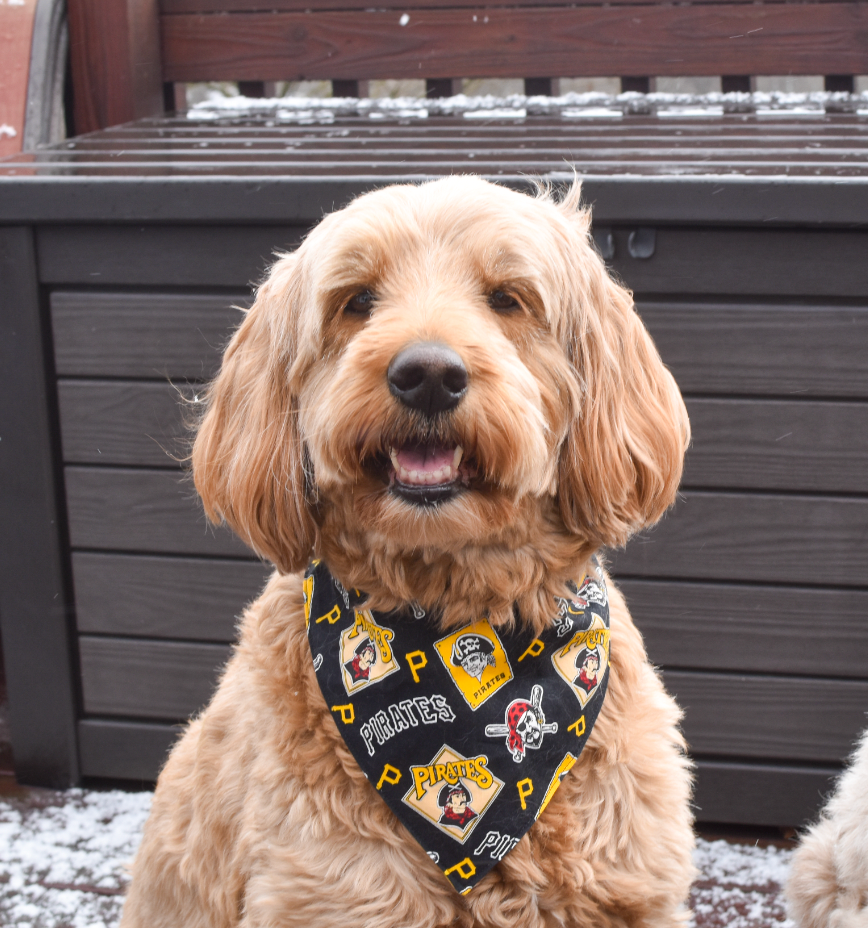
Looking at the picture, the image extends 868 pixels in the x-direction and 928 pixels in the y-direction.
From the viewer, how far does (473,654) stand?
174 cm

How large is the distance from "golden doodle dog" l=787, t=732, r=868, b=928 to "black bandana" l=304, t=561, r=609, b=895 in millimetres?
477

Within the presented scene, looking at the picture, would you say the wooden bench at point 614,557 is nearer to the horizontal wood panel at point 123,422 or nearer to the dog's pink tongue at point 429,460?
the horizontal wood panel at point 123,422

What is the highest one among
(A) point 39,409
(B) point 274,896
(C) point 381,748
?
(A) point 39,409

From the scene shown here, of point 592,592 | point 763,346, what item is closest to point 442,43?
point 763,346

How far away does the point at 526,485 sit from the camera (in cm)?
158

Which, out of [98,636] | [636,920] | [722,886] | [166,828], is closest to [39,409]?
[98,636]

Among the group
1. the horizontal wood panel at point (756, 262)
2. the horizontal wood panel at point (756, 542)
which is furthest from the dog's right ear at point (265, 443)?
the horizontal wood panel at point (756, 542)

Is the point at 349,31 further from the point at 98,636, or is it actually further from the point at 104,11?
the point at 98,636

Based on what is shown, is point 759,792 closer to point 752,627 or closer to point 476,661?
point 752,627

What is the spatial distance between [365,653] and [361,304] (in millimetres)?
584

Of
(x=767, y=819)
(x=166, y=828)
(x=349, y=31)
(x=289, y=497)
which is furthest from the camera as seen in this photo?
(x=349, y=31)

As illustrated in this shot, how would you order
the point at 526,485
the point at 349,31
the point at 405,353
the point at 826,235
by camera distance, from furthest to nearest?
the point at 349,31 → the point at 826,235 → the point at 526,485 → the point at 405,353

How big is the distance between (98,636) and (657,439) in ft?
5.85

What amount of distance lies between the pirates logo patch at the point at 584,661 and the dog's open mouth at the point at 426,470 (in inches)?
15.9
